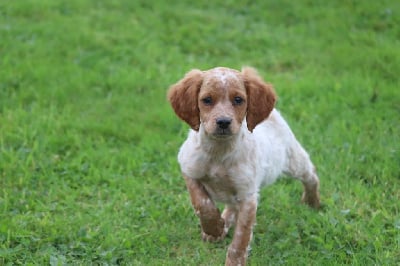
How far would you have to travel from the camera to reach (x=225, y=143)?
5.19 meters

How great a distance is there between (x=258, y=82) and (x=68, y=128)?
3028 millimetres

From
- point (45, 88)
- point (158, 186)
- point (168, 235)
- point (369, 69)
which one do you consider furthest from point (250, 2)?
point (168, 235)

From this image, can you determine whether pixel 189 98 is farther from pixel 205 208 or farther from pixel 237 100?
pixel 205 208

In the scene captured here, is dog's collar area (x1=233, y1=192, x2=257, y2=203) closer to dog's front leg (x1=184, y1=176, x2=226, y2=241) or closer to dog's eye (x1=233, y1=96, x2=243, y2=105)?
dog's front leg (x1=184, y1=176, x2=226, y2=241)

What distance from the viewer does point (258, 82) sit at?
204 inches

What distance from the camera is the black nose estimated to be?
190 inches

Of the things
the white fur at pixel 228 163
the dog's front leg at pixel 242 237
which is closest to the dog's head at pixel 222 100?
the white fur at pixel 228 163

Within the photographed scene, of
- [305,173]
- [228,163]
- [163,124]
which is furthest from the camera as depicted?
[163,124]

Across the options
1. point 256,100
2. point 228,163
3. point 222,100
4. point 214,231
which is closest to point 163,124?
point 214,231

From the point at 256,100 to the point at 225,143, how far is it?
1.27ft

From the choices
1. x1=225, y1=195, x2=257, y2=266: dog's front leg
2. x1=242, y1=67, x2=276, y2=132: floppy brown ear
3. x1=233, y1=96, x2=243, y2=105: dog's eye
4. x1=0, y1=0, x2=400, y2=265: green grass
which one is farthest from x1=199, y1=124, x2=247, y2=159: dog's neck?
x1=0, y1=0, x2=400, y2=265: green grass

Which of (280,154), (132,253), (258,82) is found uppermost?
(258,82)

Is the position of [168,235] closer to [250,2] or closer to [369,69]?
[369,69]

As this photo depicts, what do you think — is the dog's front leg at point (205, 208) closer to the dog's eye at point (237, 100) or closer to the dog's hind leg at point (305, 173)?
the dog's eye at point (237, 100)
